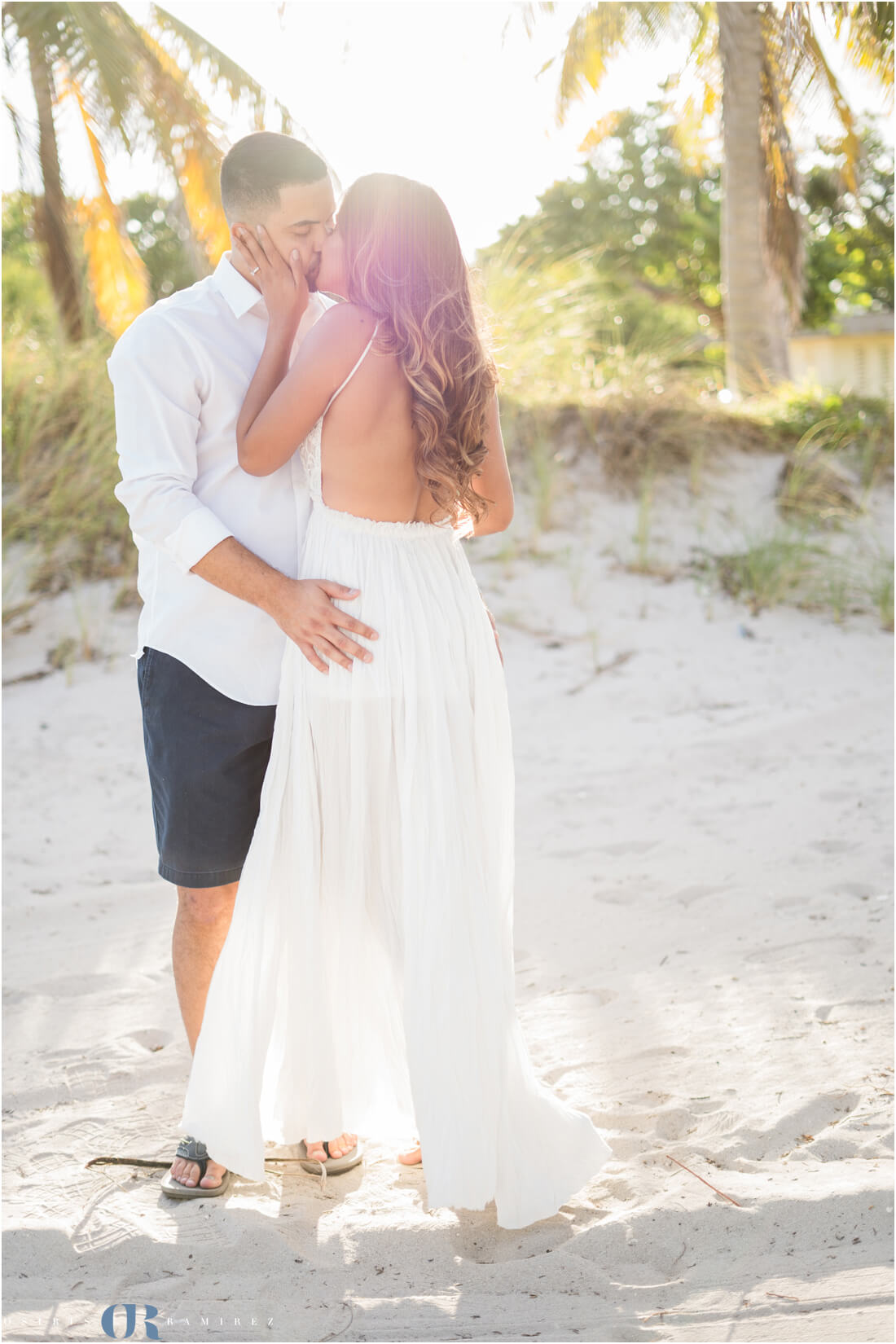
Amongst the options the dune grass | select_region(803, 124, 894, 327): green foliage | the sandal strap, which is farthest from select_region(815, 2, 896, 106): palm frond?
select_region(803, 124, 894, 327): green foliage

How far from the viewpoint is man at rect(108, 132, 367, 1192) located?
2.24 m

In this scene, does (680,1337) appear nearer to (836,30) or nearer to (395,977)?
(395,977)

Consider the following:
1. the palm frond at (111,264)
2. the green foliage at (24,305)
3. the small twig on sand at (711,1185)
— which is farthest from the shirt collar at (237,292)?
the palm frond at (111,264)

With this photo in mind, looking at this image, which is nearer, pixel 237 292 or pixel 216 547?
pixel 216 547

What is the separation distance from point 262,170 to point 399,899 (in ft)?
5.10

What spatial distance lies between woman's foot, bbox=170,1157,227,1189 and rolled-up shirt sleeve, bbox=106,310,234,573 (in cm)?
130

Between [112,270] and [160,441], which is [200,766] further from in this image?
[112,270]

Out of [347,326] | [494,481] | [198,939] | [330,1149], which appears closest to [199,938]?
[198,939]

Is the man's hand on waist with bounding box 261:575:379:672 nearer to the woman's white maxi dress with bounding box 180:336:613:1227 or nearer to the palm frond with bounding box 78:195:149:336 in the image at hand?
the woman's white maxi dress with bounding box 180:336:613:1227

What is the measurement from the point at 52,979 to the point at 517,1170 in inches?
74.0

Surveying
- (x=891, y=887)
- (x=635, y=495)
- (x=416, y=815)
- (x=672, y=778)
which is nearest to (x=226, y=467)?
(x=416, y=815)

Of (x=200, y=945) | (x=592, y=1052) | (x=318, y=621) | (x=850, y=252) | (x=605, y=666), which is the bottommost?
(x=592, y=1052)

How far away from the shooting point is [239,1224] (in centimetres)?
227

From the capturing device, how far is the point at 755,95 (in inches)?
385
